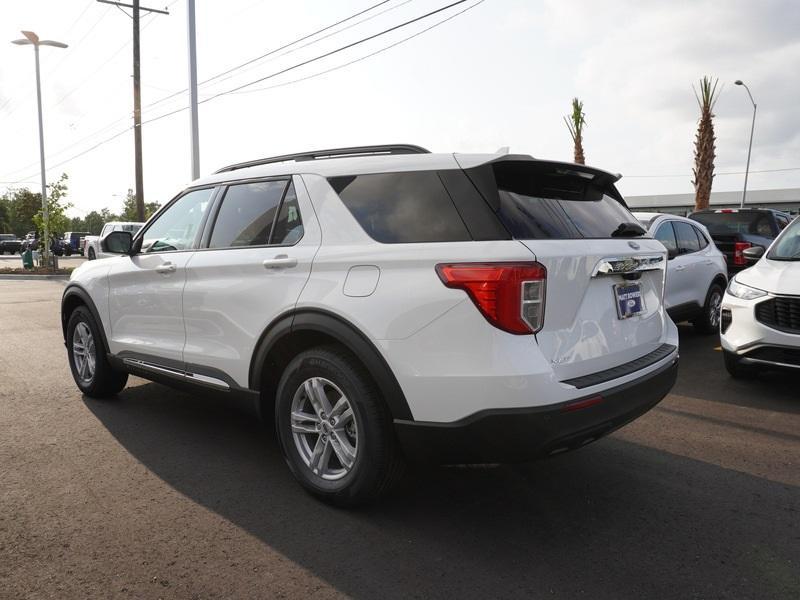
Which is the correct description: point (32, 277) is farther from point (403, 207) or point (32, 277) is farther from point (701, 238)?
point (403, 207)

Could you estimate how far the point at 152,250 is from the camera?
4648 millimetres

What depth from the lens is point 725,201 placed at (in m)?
54.5

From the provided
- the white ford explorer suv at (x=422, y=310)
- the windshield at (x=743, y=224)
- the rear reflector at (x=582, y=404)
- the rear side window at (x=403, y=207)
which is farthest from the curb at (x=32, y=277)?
the rear reflector at (x=582, y=404)

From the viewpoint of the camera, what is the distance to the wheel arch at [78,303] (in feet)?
16.5

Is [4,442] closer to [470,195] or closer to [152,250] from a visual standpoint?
[152,250]

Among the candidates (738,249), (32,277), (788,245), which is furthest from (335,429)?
(32,277)

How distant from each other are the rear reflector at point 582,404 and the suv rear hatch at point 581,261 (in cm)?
12

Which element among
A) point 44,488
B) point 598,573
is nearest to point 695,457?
point 598,573

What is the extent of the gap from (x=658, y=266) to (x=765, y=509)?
1.38m

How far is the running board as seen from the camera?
3820mm

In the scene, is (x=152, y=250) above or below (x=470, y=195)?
below

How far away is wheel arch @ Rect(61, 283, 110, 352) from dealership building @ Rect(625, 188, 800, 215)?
4676cm

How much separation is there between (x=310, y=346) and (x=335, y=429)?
0.46m

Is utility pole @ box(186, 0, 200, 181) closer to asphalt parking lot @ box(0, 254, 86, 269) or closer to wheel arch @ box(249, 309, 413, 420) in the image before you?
wheel arch @ box(249, 309, 413, 420)
